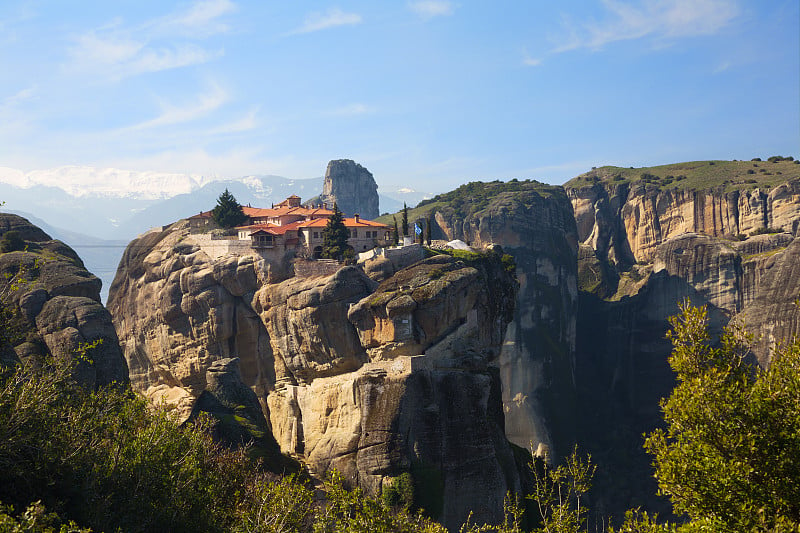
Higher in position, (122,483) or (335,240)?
(335,240)

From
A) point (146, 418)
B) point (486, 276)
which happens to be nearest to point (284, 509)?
point (146, 418)

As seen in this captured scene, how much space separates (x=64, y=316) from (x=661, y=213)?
111 meters

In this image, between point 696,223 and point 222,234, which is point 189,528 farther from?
point 696,223

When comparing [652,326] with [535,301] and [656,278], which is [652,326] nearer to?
[656,278]

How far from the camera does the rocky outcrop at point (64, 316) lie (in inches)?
2052

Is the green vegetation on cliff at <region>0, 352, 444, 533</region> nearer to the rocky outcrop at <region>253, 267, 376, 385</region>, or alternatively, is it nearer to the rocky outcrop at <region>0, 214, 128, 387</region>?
the rocky outcrop at <region>0, 214, 128, 387</region>

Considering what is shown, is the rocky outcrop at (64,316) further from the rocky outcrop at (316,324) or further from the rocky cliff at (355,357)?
the rocky outcrop at (316,324)

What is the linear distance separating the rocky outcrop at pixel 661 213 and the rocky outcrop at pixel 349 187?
178 ft

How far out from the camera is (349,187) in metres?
190

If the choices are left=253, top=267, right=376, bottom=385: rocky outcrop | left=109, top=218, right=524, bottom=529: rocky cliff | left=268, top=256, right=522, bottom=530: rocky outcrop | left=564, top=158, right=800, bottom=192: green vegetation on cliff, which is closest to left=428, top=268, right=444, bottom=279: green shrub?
left=268, top=256, right=522, bottom=530: rocky outcrop

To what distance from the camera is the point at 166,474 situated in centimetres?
2970

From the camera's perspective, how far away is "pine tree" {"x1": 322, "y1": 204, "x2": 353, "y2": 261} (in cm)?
7825

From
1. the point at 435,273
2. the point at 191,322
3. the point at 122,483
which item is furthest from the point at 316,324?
the point at 122,483

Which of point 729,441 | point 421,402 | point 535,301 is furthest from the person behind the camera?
point 535,301
